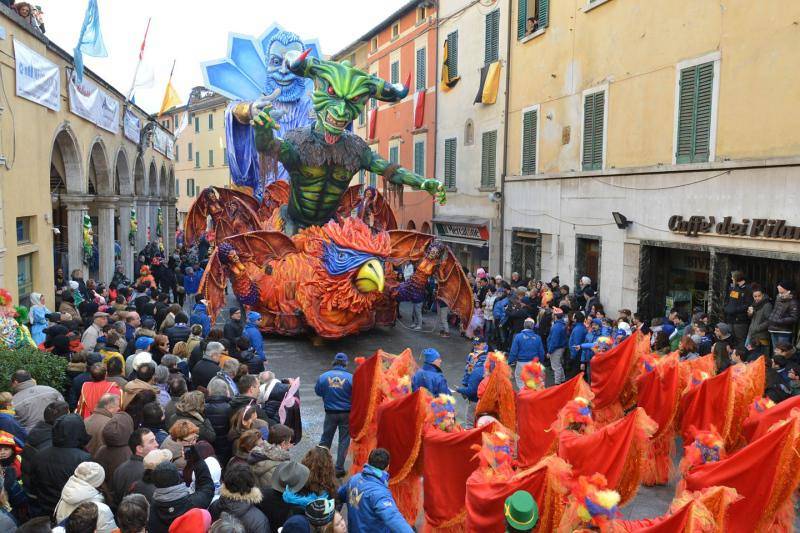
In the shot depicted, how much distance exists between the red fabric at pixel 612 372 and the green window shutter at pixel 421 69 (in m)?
19.9

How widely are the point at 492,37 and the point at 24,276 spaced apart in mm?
15014

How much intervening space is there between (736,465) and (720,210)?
834 centimetres

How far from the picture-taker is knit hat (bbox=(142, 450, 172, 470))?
4430mm

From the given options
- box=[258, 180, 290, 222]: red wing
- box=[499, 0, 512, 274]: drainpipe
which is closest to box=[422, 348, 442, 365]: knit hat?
box=[258, 180, 290, 222]: red wing

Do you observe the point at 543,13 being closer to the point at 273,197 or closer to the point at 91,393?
the point at 273,197

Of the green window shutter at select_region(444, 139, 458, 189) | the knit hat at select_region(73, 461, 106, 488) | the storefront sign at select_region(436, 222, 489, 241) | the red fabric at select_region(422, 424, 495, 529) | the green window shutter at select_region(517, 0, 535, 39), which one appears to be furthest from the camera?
the green window shutter at select_region(444, 139, 458, 189)

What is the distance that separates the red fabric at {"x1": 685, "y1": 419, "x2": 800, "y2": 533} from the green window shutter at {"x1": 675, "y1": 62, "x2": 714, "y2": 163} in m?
8.82

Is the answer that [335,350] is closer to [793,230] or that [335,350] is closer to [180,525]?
[793,230]

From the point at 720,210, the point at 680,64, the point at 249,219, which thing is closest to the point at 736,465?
the point at 720,210

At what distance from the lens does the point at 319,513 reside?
13.6ft

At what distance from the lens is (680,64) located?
13398mm

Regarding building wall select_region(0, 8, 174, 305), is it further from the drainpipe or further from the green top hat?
the drainpipe

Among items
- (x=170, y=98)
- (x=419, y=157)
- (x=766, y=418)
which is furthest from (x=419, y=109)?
(x=766, y=418)

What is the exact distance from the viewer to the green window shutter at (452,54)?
79.6ft
